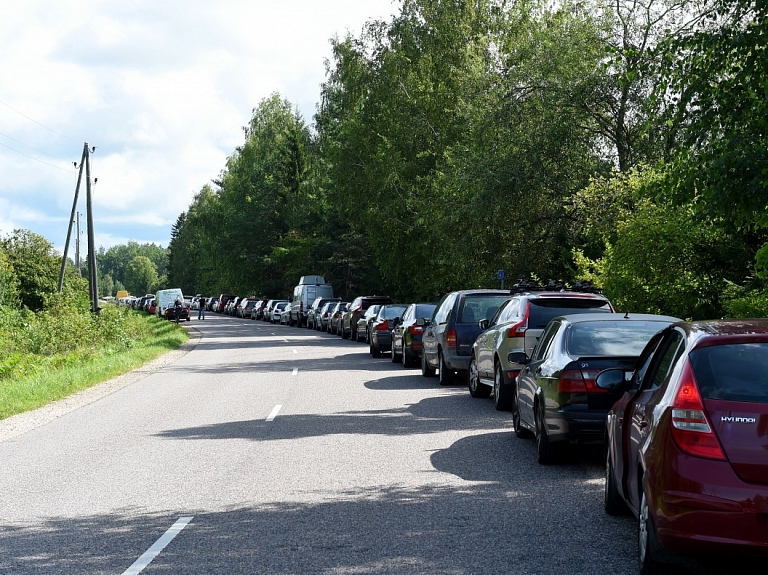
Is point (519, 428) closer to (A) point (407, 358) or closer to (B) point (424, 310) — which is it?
(A) point (407, 358)

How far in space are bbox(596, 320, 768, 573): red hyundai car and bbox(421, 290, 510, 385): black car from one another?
12.8 m

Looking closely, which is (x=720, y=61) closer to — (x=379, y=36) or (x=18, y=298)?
(x=379, y=36)

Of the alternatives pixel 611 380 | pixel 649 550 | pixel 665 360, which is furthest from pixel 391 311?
pixel 649 550

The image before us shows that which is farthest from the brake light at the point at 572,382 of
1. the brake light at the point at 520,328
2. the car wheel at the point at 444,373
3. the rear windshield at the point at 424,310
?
the rear windshield at the point at 424,310

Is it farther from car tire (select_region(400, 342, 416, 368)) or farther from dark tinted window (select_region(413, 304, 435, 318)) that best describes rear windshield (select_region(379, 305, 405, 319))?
car tire (select_region(400, 342, 416, 368))

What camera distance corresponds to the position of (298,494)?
336 inches

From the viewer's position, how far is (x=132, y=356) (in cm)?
3034

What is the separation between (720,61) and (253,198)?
7232 centimetres

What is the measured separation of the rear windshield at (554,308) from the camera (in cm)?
1449

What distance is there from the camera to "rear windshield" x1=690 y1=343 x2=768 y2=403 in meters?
5.22

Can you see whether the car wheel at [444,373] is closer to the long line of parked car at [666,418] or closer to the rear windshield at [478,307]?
the rear windshield at [478,307]

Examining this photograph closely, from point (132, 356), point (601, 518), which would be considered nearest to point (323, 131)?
point (132, 356)

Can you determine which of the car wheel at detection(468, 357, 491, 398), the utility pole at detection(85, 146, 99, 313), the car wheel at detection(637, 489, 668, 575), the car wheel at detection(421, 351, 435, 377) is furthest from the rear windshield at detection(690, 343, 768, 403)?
the utility pole at detection(85, 146, 99, 313)

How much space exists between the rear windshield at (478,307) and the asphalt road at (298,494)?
9.15 ft
